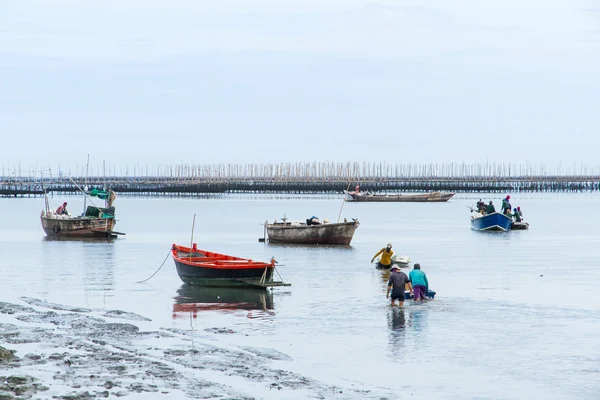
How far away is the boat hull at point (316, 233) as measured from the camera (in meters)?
50.7

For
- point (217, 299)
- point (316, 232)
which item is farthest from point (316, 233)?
point (217, 299)

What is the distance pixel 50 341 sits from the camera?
1964 cm

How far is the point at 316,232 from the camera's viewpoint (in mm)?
50625

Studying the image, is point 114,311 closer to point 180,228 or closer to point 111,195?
point 111,195

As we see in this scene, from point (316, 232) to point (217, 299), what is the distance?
76.1 ft

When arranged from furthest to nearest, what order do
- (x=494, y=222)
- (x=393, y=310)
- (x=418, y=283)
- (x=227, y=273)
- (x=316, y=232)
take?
(x=494, y=222) < (x=316, y=232) < (x=227, y=273) < (x=418, y=283) < (x=393, y=310)

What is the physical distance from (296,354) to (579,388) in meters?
5.88

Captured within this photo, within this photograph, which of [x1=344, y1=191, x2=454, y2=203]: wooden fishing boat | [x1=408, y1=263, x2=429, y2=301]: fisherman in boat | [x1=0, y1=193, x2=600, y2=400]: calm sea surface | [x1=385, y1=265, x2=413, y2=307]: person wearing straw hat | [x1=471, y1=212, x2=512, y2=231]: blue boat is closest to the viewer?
[x1=0, y1=193, x2=600, y2=400]: calm sea surface

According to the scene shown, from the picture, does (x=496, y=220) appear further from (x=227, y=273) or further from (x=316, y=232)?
(x=227, y=273)

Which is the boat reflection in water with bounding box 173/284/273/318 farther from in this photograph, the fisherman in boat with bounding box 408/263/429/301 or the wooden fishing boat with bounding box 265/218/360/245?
the wooden fishing boat with bounding box 265/218/360/245

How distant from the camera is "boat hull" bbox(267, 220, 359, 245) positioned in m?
50.7

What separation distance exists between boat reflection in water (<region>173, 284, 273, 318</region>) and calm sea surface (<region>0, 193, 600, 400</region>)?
2.5 inches

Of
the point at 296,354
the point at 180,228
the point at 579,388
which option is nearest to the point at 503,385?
the point at 579,388

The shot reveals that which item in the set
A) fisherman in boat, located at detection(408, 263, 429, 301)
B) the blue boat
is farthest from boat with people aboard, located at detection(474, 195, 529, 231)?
fisherman in boat, located at detection(408, 263, 429, 301)
